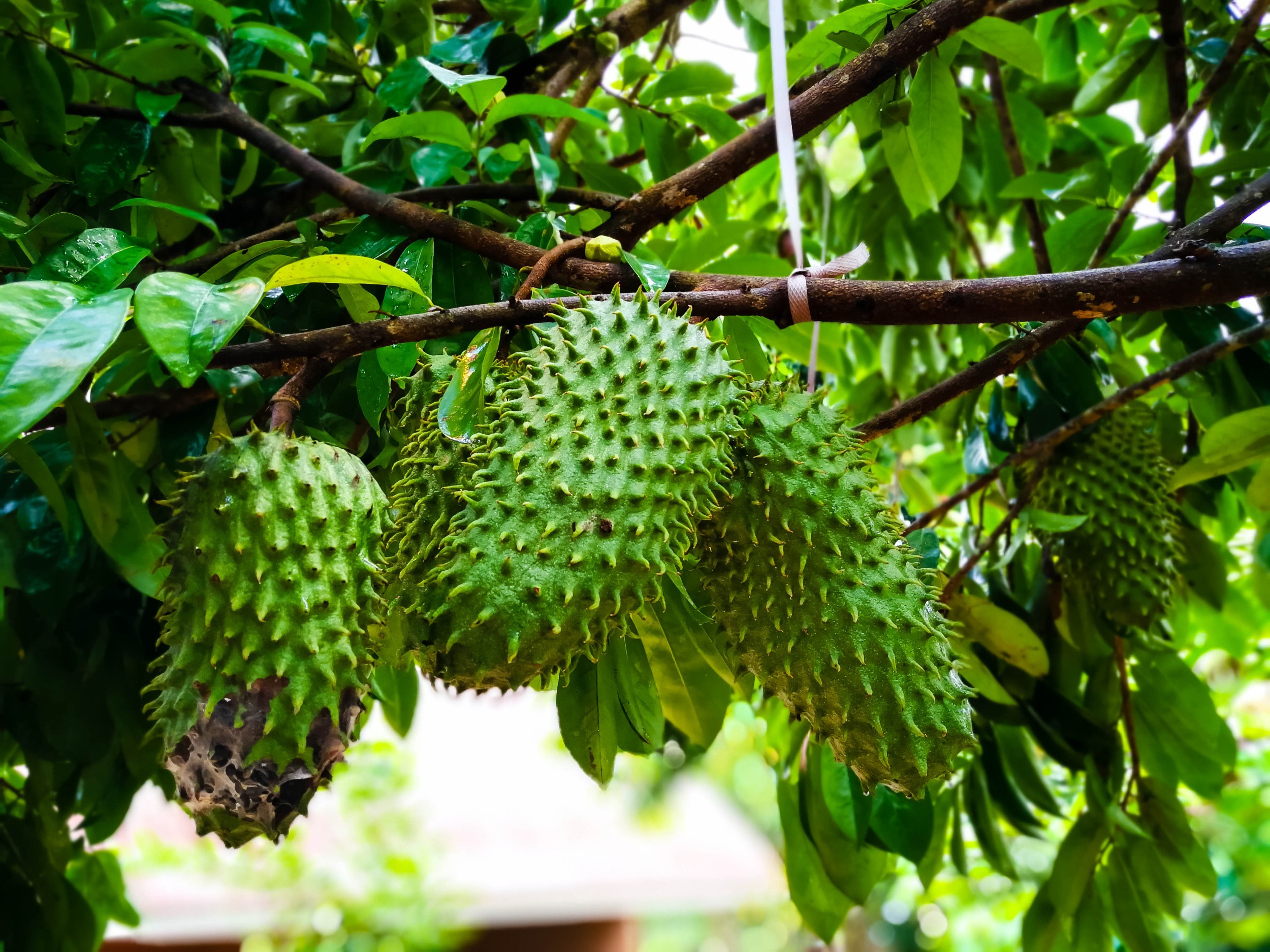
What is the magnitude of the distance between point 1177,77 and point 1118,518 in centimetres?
102

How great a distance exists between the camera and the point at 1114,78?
238 cm

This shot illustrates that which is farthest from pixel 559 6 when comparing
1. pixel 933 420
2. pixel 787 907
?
pixel 787 907

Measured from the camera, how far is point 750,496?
1201mm

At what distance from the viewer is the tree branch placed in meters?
1.39

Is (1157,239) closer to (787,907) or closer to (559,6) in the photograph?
(559,6)

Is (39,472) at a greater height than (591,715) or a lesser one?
greater

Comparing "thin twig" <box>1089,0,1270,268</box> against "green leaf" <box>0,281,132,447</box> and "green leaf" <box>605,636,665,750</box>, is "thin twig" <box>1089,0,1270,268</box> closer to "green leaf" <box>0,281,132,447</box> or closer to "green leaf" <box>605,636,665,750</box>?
"green leaf" <box>605,636,665,750</box>

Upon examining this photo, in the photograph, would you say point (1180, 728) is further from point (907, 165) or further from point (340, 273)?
point (340, 273)

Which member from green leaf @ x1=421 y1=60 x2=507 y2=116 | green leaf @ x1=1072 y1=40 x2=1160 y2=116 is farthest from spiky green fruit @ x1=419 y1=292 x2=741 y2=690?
green leaf @ x1=1072 y1=40 x2=1160 y2=116

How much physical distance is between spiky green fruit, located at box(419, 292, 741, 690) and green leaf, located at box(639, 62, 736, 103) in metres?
1.14

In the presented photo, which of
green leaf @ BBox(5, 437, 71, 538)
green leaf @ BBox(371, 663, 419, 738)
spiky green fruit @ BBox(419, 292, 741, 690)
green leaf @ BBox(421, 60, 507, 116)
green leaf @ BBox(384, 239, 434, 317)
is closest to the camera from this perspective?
spiky green fruit @ BBox(419, 292, 741, 690)

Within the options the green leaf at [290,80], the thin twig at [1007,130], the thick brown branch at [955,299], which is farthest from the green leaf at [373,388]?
the thin twig at [1007,130]

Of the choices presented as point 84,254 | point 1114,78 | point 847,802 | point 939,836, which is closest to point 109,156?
point 84,254

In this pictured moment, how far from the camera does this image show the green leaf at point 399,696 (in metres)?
1.96
